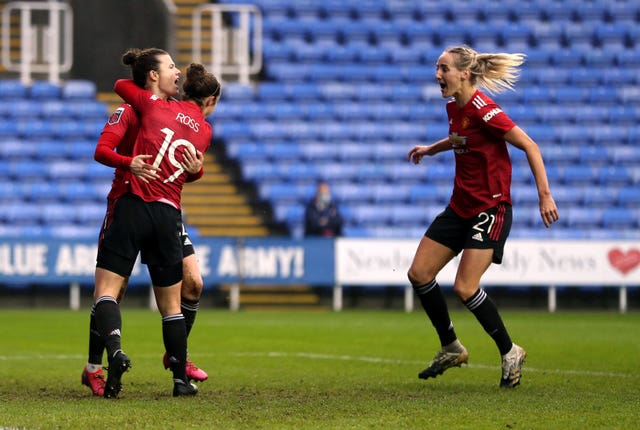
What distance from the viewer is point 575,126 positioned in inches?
910

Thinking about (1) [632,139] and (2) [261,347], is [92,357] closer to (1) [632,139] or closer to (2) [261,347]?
(2) [261,347]

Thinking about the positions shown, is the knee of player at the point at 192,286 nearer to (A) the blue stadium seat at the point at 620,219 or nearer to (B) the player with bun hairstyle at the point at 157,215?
(B) the player with bun hairstyle at the point at 157,215

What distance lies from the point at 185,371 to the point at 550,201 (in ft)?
7.77

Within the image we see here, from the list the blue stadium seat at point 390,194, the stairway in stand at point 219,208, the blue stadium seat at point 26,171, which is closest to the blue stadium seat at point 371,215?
the blue stadium seat at point 390,194

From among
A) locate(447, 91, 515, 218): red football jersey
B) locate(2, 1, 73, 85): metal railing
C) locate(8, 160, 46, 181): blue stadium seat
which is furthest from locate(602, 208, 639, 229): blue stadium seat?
locate(447, 91, 515, 218): red football jersey

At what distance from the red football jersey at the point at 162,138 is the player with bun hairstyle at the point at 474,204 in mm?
1731

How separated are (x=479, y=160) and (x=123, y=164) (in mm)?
2335

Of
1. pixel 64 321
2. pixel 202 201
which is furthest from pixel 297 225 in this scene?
pixel 64 321

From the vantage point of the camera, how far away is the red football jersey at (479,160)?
24.9 feet

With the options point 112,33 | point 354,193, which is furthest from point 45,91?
Answer: point 354,193

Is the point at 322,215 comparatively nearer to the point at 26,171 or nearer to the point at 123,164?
the point at 26,171

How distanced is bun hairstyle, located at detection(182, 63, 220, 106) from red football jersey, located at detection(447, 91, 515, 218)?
1574mm

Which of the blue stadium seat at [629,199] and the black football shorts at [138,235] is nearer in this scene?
the black football shorts at [138,235]

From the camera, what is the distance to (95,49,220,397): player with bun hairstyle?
6.79 meters
